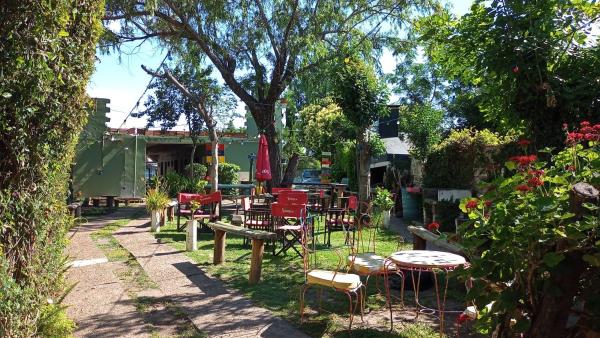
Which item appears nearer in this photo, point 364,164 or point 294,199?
point 294,199

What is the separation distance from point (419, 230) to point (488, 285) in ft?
12.2

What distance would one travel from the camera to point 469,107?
20422 millimetres

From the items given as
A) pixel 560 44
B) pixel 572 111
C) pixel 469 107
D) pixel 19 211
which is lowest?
pixel 19 211

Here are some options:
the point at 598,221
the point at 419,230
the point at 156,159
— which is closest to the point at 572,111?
the point at 419,230

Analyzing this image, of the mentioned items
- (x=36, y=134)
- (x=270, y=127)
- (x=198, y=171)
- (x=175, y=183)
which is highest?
(x=270, y=127)

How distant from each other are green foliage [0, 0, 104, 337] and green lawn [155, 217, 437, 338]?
88.3 inches

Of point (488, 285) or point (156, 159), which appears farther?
point (156, 159)

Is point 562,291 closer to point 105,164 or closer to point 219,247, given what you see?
point 219,247

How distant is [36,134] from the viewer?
3221 mm

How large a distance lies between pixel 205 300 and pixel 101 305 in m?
1.07

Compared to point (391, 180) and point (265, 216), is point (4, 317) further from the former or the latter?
point (391, 180)

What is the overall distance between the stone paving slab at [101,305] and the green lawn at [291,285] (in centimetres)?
126

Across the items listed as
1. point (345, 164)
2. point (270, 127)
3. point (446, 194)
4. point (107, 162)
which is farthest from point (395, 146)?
point (107, 162)

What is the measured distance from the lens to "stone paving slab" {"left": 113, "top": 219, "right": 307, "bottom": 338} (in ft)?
14.6
